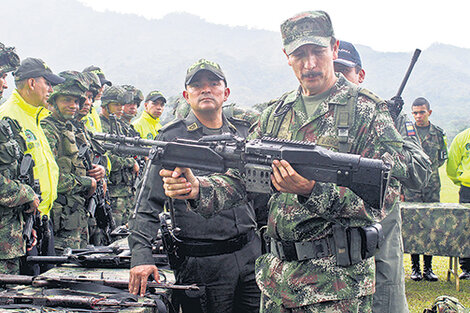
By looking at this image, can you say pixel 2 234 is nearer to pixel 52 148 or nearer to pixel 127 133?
pixel 52 148

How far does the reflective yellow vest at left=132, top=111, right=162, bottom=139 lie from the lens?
9445mm

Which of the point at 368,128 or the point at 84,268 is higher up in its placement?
the point at 368,128

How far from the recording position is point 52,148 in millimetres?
5332

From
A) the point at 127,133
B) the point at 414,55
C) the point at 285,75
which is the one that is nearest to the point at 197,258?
the point at 414,55

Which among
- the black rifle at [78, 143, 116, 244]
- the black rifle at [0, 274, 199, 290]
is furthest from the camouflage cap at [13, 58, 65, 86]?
the black rifle at [0, 274, 199, 290]

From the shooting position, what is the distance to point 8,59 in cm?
472

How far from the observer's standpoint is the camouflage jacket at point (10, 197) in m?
3.90

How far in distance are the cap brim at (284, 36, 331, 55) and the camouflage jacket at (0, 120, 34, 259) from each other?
275 cm

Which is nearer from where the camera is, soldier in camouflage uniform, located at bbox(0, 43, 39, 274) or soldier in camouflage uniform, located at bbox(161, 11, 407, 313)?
soldier in camouflage uniform, located at bbox(161, 11, 407, 313)

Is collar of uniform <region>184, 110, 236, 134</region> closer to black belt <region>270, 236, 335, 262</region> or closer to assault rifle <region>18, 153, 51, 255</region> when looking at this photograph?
black belt <region>270, 236, 335, 262</region>

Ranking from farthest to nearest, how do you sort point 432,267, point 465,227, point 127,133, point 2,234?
point 127,133, point 432,267, point 465,227, point 2,234

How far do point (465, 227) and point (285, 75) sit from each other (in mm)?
98463

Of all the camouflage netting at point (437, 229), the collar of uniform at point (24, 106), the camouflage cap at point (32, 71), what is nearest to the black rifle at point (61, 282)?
the collar of uniform at point (24, 106)

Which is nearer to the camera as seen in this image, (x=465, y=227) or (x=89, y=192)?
(x=89, y=192)
